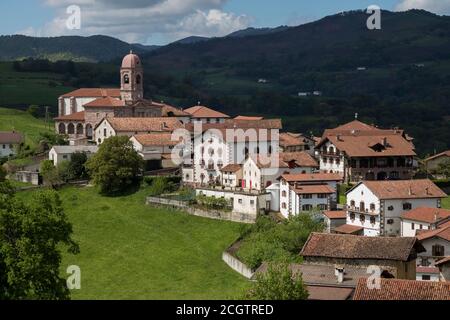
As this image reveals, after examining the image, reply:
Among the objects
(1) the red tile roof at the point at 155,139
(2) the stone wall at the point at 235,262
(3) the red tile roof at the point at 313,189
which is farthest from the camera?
(1) the red tile roof at the point at 155,139

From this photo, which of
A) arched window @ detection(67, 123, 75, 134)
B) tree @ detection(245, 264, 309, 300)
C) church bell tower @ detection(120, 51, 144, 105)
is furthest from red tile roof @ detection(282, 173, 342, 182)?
arched window @ detection(67, 123, 75, 134)

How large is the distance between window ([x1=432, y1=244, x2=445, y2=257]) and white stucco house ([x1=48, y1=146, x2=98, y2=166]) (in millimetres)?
44224

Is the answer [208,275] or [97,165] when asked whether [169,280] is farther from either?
[97,165]

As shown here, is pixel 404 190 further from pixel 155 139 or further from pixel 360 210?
pixel 155 139

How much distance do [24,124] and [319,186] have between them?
6390cm

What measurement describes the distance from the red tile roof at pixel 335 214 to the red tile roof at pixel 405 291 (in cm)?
2671

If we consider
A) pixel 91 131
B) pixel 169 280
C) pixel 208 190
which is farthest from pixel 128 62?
pixel 169 280

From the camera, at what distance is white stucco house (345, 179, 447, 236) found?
195ft

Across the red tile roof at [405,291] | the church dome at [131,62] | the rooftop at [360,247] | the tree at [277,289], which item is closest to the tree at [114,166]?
the rooftop at [360,247]

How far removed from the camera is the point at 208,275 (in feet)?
182

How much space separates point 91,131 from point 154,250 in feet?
147

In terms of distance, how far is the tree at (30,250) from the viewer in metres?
32.0
